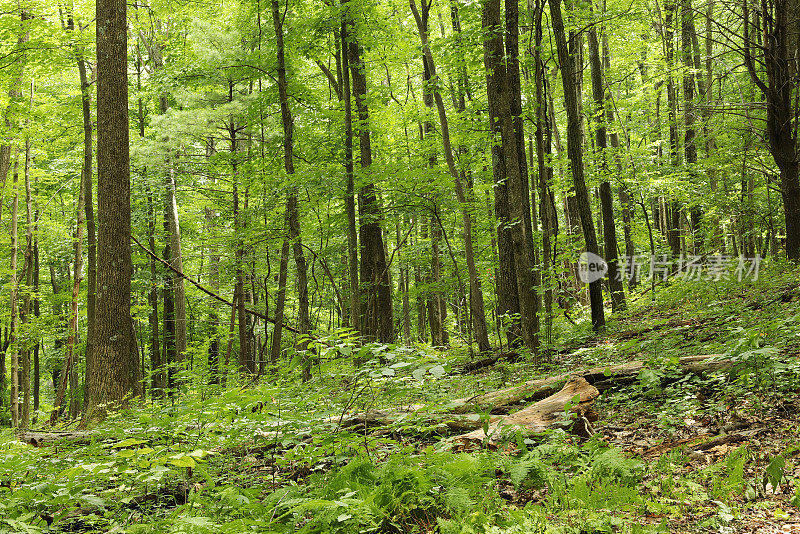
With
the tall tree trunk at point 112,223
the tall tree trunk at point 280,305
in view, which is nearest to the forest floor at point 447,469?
the tall tree trunk at point 112,223

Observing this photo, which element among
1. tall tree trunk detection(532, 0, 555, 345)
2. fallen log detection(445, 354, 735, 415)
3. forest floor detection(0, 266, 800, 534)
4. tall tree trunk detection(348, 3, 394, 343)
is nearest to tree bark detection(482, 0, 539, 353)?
tall tree trunk detection(532, 0, 555, 345)

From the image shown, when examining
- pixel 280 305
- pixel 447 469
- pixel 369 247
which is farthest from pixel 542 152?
pixel 447 469

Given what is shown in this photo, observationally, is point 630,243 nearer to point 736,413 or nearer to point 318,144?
point 318,144

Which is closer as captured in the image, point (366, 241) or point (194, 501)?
point (194, 501)

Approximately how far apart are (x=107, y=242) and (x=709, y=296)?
412 inches

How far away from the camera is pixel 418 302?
24.0 meters

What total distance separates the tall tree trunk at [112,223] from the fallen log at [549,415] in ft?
20.7

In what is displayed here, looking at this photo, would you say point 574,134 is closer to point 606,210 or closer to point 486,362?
point 606,210

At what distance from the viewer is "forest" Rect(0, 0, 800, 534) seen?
3146 mm

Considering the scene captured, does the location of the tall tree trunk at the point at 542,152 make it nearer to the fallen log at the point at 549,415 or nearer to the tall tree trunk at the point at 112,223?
the fallen log at the point at 549,415

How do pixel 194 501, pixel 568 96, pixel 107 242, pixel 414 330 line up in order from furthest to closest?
pixel 414 330, pixel 568 96, pixel 107 242, pixel 194 501

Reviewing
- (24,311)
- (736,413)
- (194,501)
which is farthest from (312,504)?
(24,311)

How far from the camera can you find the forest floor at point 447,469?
2.74 meters

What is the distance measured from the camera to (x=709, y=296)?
382 inches
